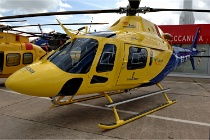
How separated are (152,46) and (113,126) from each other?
9.50 ft

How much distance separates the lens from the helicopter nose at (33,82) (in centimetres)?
420

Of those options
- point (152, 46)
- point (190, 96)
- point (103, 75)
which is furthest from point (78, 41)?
point (190, 96)

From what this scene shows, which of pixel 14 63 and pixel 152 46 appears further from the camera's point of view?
pixel 14 63

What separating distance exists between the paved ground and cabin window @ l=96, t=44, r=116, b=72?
1.38 meters

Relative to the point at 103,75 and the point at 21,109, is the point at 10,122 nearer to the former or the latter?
the point at 21,109

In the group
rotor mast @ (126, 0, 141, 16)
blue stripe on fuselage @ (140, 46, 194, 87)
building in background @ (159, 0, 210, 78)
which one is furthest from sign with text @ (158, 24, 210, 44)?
rotor mast @ (126, 0, 141, 16)

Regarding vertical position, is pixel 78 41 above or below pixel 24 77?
above

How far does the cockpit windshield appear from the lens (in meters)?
4.71

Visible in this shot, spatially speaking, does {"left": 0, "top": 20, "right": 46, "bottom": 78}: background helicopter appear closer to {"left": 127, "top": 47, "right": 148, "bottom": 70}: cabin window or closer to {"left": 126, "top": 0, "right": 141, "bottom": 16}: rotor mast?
{"left": 126, "top": 0, "right": 141, "bottom": 16}: rotor mast

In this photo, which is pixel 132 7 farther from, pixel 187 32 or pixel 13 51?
pixel 187 32

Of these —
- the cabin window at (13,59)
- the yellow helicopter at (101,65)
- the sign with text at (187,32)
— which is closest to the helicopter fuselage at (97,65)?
the yellow helicopter at (101,65)

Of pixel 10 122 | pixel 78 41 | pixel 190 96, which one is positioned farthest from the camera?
pixel 190 96

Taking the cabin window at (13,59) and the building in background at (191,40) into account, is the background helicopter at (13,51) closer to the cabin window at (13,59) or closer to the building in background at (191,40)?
the cabin window at (13,59)

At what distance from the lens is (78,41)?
512 cm
